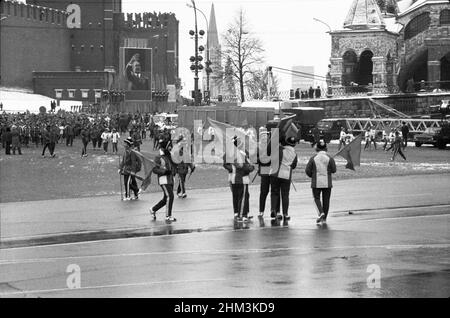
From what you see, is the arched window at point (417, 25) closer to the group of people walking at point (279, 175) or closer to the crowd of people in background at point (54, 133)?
the crowd of people in background at point (54, 133)

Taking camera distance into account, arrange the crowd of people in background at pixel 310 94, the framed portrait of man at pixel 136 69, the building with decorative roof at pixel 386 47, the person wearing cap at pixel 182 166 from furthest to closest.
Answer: the framed portrait of man at pixel 136 69, the building with decorative roof at pixel 386 47, the crowd of people in background at pixel 310 94, the person wearing cap at pixel 182 166

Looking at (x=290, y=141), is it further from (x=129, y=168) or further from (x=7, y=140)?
(x=7, y=140)

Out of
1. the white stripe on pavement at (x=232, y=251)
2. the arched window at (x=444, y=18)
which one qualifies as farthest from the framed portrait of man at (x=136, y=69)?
the white stripe on pavement at (x=232, y=251)

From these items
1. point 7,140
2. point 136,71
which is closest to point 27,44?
point 136,71

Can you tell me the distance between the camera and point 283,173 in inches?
763

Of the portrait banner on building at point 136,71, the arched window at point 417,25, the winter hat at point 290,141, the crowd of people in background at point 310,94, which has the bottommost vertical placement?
the winter hat at point 290,141

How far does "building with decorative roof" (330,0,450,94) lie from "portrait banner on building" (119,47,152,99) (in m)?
33.4

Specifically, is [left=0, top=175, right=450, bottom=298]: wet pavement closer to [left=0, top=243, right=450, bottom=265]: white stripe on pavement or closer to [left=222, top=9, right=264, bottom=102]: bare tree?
[left=0, top=243, right=450, bottom=265]: white stripe on pavement

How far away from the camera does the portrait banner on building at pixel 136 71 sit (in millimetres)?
110500

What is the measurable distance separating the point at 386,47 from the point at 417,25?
5116 mm

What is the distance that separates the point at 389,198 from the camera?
78.7ft

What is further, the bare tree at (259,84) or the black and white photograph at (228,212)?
the bare tree at (259,84)
